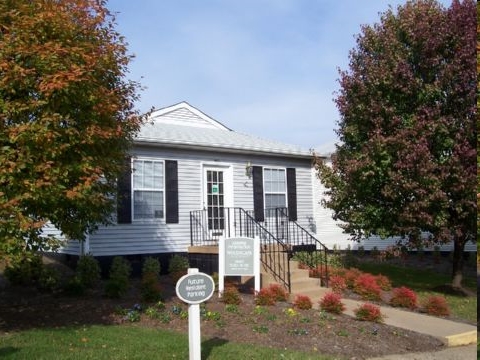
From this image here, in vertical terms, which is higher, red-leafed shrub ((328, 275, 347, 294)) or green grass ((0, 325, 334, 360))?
red-leafed shrub ((328, 275, 347, 294))

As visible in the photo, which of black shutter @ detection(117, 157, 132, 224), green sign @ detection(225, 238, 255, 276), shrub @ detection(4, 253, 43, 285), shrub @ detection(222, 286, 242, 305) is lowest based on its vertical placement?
shrub @ detection(222, 286, 242, 305)

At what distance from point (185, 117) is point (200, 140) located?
4895 mm

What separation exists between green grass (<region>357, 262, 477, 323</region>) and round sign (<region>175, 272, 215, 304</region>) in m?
5.85

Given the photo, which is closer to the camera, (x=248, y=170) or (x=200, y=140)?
(x=200, y=140)

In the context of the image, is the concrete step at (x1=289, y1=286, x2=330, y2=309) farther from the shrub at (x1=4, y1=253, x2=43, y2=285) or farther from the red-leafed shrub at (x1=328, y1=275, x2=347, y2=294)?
the shrub at (x1=4, y1=253, x2=43, y2=285)

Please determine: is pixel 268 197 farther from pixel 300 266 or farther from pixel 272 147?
pixel 300 266

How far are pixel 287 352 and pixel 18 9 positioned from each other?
235 inches

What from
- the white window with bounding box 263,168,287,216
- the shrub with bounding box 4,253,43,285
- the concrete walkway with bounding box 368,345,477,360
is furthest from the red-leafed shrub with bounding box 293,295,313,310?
the white window with bounding box 263,168,287,216

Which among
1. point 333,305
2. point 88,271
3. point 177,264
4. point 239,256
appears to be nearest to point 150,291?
point 239,256

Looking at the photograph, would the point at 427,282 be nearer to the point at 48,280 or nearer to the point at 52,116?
the point at 48,280

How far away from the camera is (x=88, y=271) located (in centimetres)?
1224

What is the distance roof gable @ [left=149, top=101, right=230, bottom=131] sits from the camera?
19745 millimetres

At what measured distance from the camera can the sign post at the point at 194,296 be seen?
6.41 m

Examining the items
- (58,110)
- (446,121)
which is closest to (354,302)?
(446,121)
